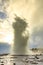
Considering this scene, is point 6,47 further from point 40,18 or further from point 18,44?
point 40,18

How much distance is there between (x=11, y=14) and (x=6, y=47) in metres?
0.35

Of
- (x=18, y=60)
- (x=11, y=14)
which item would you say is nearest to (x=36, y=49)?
(x=18, y=60)

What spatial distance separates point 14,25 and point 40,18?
286mm

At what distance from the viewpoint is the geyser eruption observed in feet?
6.95

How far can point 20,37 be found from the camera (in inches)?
84.0

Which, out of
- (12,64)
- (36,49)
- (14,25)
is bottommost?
(12,64)

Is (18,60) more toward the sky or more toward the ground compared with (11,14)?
more toward the ground

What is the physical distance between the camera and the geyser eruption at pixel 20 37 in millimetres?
2117

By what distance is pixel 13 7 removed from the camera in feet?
7.06

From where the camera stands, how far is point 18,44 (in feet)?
6.98

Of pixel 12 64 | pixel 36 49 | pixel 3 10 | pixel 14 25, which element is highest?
pixel 3 10

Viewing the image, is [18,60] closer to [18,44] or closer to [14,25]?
[18,44]

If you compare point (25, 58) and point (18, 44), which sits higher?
point (18, 44)

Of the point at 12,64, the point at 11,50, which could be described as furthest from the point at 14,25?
the point at 12,64
